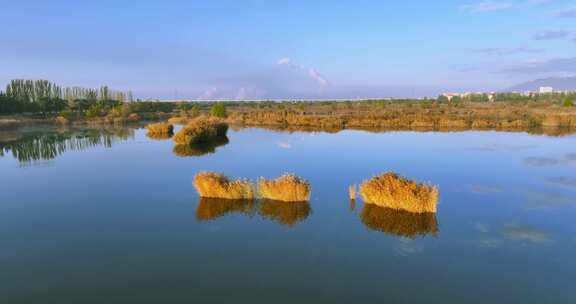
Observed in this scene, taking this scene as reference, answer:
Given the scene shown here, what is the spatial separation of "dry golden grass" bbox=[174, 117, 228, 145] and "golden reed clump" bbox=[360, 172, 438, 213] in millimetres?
21900

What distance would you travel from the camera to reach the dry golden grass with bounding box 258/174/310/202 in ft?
47.8

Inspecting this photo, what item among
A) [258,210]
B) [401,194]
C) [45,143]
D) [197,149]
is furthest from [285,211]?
[45,143]

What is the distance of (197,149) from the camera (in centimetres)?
3058

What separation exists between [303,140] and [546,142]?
19954mm

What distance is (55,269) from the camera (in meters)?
9.52

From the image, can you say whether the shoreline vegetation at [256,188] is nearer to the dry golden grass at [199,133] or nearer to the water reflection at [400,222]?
the water reflection at [400,222]

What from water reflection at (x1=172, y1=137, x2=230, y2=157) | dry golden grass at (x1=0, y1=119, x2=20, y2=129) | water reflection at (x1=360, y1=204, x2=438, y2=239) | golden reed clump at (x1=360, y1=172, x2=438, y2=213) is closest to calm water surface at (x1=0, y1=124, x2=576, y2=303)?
water reflection at (x1=360, y1=204, x2=438, y2=239)

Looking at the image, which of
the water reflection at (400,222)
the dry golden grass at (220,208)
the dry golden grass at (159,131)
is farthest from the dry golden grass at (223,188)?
the dry golden grass at (159,131)

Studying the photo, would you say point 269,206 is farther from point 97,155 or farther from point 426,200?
point 97,155

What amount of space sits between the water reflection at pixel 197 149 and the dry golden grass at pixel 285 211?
1458 centimetres

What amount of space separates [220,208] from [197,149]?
17044 millimetres

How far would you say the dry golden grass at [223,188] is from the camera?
1512cm

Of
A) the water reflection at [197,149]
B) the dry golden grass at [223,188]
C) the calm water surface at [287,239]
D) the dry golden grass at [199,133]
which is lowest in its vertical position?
the calm water surface at [287,239]

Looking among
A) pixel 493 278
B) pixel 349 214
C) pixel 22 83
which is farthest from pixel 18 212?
pixel 22 83
